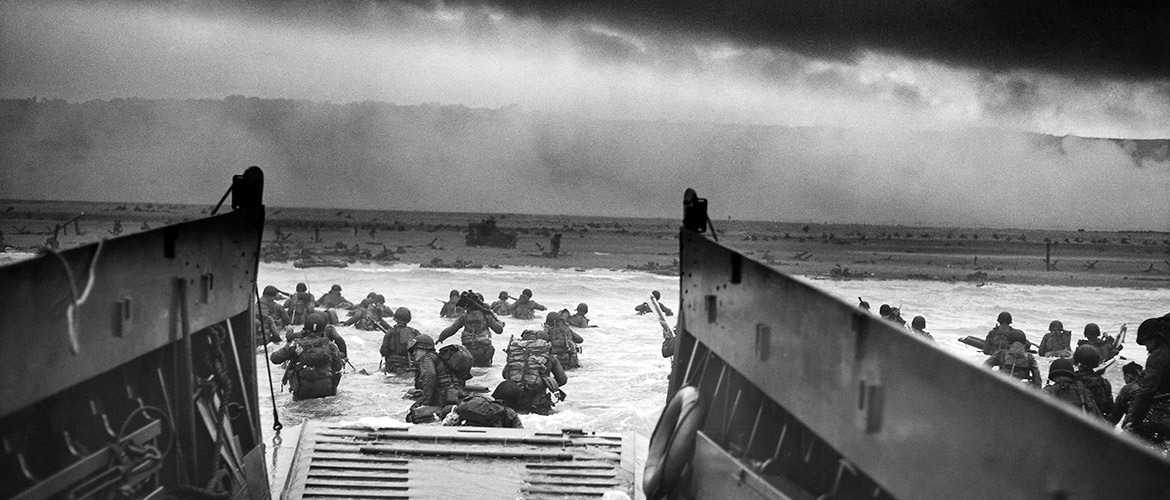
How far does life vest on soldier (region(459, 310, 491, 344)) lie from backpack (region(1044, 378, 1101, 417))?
26.3 feet

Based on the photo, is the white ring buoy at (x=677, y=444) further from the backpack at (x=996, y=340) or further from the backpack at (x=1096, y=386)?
the backpack at (x=996, y=340)

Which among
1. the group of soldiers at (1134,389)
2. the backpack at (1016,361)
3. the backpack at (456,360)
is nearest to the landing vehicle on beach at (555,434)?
the backpack at (456,360)

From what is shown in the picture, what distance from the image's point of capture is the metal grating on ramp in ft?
21.0

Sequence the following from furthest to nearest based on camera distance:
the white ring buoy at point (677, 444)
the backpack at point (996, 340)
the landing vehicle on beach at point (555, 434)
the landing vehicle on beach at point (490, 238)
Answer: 1. the landing vehicle on beach at point (490, 238)
2. the backpack at point (996, 340)
3. the white ring buoy at point (677, 444)
4. the landing vehicle on beach at point (555, 434)

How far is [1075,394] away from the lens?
912cm

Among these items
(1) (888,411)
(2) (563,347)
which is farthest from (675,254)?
(1) (888,411)

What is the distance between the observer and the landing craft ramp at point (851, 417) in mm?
2184

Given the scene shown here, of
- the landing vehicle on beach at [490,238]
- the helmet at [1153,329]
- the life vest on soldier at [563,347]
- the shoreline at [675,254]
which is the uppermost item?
the helmet at [1153,329]

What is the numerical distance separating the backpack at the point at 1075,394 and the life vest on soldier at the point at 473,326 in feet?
26.3

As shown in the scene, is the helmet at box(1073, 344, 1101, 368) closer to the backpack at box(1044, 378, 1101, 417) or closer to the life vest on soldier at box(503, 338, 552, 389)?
the backpack at box(1044, 378, 1101, 417)

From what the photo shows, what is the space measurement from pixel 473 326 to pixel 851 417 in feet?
38.5

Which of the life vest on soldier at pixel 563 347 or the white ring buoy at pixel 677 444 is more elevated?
the white ring buoy at pixel 677 444

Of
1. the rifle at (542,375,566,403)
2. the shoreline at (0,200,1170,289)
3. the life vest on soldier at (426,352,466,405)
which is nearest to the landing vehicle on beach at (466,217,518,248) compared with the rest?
the shoreline at (0,200,1170,289)

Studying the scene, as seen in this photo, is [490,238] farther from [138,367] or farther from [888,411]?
[888,411]
